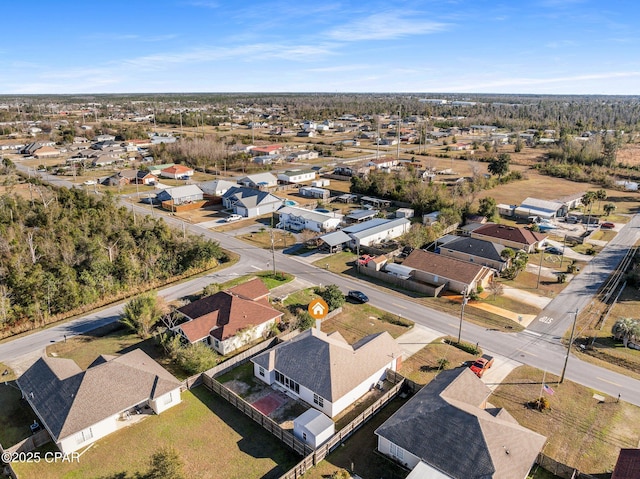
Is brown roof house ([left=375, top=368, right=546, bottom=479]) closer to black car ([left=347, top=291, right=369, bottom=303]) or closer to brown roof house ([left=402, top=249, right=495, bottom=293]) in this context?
black car ([left=347, top=291, right=369, bottom=303])

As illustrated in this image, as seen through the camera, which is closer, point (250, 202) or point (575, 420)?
point (575, 420)

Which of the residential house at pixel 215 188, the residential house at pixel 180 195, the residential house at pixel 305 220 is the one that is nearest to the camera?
the residential house at pixel 305 220

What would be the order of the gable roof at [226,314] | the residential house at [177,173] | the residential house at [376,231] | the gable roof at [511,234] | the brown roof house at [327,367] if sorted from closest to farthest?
the brown roof house at [327,367] < the gable roof at [226,314] < the gable roof at [511,234] < the residential house at [376,231] < the residential house at [177,173]

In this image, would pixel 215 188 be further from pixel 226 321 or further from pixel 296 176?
pixel 226 321

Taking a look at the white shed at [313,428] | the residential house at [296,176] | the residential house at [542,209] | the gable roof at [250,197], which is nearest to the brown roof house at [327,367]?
the white shed at [313,428]

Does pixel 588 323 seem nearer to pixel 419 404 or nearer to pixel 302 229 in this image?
pixel 419 404

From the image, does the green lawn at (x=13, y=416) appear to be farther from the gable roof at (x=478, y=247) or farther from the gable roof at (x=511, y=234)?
the gable roof at (x=511, y=234)

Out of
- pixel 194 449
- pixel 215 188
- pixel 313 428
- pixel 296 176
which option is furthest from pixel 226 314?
pixel 296 176
